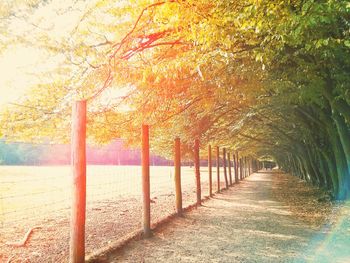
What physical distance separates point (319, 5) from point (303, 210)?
35.2ft

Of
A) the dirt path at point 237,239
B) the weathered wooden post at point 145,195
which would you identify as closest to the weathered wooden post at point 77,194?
the dirt path at point 237,239

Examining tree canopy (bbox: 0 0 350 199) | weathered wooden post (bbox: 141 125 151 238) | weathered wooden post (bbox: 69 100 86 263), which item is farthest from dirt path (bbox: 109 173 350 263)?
tree canopy (bbox: 0 0 350 199)

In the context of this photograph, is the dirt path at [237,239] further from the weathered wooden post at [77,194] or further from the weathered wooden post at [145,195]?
the weathered wooden post at [77,194]

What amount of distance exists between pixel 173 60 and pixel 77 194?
12.1ft

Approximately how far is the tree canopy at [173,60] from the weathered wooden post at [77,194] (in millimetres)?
1174

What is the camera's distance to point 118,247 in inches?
324

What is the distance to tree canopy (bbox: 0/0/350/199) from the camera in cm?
627

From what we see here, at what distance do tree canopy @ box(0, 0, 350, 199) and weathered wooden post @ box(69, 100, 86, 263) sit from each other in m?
1.17

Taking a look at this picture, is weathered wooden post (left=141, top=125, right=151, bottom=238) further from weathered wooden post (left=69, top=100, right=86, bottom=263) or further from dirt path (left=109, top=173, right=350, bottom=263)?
weathered wooden post (left=69, top=100, right=86, bottom=263)

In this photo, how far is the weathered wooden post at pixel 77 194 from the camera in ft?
20.9

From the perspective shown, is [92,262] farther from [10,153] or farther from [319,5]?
[10,153]

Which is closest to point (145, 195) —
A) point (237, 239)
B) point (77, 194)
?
point (237, 239)

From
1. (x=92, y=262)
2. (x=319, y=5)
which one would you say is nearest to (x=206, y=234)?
(x=92, y=262)

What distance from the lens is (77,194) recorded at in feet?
20.9
